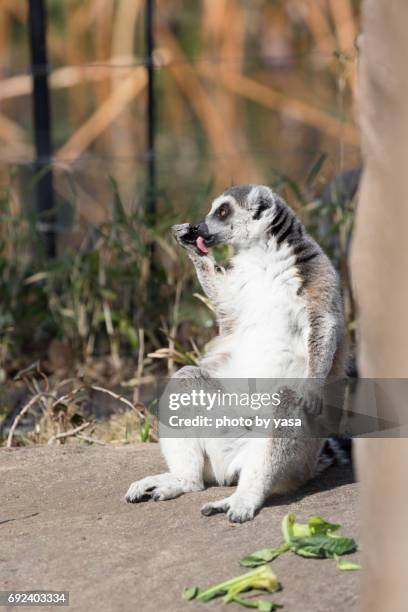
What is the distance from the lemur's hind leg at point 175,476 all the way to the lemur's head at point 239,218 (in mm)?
896

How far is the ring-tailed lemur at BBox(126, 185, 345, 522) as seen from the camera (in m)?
3.98

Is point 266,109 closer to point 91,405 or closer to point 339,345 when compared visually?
point 91,405

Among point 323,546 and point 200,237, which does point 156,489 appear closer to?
point 323,546

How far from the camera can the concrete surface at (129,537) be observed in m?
3.20

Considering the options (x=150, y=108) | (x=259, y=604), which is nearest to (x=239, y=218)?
(x=259, y=604)

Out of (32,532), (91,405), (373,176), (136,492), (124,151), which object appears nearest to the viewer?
(373,176)

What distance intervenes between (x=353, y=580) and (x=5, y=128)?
36.7ft

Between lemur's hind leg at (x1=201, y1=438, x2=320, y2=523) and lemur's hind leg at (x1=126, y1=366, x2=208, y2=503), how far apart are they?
19cm

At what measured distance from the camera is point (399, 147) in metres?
2.24

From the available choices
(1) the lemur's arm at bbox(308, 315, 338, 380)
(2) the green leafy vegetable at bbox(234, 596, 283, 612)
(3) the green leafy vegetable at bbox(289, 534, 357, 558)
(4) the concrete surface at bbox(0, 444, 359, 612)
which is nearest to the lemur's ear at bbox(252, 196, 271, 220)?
(1) the lemur's arm at bbox(308, 315, 338, 380)

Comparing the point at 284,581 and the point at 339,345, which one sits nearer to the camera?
the point at 284,581

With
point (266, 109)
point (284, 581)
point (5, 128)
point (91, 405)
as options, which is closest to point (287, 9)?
point (266, 109)

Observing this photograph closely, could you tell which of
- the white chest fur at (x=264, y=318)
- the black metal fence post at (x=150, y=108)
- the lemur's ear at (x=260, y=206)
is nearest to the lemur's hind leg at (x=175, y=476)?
the white chest fur at (x=264, y=318)

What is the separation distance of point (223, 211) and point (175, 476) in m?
1.18
